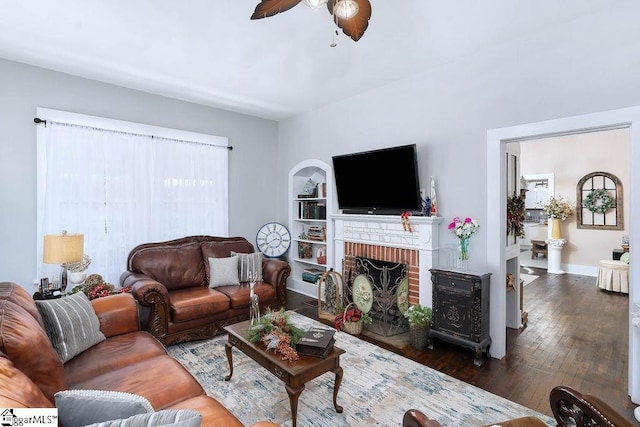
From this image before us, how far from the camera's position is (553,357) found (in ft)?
10.0

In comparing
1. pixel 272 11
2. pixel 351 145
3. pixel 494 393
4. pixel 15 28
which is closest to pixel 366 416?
pixel 494 393

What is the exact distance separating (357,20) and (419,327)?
2810mm

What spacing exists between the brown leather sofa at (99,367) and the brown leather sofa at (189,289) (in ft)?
1.86

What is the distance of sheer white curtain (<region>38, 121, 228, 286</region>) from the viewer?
3.53 metres

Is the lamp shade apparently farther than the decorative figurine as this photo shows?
No

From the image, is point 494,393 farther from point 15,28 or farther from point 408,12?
point 15,28

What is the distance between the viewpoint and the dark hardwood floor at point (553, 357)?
2521mm

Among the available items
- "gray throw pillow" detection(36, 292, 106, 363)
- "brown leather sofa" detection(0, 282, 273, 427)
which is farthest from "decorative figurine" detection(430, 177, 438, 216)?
"gray throw pillow" detection(36, 292, 106, 363)

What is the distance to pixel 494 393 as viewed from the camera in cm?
248

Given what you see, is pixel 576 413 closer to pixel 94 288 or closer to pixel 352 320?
pixel 352 320

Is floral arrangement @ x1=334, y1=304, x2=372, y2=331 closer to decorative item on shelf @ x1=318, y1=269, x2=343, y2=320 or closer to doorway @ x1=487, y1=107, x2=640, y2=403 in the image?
decorative item on shelf @ x1=318, y1=269, x2=343, y2=320

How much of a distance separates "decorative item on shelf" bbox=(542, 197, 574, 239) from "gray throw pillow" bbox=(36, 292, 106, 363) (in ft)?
26.8

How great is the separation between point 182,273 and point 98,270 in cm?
93

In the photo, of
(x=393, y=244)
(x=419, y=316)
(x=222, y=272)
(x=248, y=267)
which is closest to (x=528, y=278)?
(x=393, y=244)
